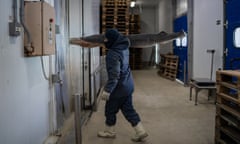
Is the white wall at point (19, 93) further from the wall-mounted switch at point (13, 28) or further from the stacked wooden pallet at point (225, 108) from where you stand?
the stacked wooden pallet at point (225, 108)

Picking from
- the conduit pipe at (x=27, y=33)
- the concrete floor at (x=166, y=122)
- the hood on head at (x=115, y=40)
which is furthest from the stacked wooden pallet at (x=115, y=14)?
the conduit pipe at (x=27, y=33)

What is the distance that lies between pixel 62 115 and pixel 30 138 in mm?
1317

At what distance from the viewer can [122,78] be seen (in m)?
3.51

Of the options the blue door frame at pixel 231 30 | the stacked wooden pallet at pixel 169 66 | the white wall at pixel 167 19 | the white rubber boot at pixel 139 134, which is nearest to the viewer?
the white rubber boot at pixel 139 134

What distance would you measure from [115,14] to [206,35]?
13.2 ft

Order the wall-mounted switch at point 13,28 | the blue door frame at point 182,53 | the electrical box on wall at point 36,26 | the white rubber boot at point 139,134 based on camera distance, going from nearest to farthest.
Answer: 1. the wall-mounted switch at point 13,28
2. the electrical box on wall at point 36,26
3. the white rubber boot at point 139,134
4. the blue door frame at point 182,53

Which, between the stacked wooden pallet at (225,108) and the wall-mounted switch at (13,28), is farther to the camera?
the stacked wooden pallet at (225,108)

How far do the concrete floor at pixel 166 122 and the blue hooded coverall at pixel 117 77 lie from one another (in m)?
0.38

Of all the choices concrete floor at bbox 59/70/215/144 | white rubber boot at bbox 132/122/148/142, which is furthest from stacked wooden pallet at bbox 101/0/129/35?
white rubber boot at bbox 132/122/148/142

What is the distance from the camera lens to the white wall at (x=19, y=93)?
214cm

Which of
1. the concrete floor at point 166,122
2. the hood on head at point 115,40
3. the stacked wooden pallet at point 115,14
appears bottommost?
the concrete floor at point 166,122

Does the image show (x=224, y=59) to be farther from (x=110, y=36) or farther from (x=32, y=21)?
(x=32, y=21)

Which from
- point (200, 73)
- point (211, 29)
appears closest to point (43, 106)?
point (211, 29)

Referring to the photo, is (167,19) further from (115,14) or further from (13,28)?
(13,28)
